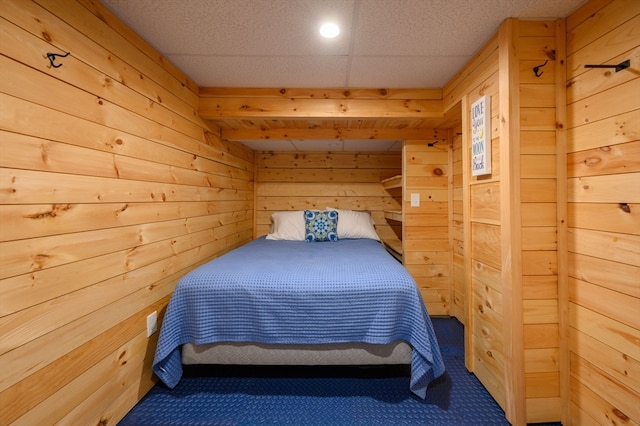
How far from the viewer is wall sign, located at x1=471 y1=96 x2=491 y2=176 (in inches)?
53.7

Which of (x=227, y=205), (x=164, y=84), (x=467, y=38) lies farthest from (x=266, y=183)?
(x=467, y=38)

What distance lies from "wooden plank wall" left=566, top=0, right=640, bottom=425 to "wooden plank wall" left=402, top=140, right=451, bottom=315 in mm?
1198

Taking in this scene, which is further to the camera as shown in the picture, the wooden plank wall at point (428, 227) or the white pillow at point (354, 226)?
the white pillow at point (354, 226)

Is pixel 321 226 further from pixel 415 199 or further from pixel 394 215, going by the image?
pixel 415 199

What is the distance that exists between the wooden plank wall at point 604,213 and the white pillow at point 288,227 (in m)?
2.10

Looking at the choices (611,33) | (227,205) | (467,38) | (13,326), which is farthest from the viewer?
(227,205)

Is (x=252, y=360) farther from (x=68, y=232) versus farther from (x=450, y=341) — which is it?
(x=450, y=341)

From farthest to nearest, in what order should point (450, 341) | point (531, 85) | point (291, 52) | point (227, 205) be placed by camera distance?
1. point (227, 205)
2. point (450, 341)
3. point (291, 52)
4. point (531, 85)

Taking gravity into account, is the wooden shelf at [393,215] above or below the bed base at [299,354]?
above

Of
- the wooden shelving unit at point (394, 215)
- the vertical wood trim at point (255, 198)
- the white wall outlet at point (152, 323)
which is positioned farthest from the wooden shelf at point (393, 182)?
the white wall outlet at point (152, 323)

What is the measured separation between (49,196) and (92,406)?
90 centimetres

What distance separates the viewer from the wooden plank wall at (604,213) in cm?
96

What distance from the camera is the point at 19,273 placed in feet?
2.67

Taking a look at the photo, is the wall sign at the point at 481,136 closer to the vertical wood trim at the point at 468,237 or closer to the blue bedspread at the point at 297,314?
the vertical wood trim at the point at 468,237
